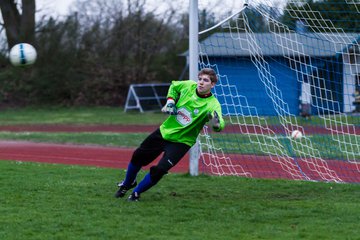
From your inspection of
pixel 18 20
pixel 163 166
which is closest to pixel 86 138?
pixel 163 166

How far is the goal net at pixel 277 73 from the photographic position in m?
11.8

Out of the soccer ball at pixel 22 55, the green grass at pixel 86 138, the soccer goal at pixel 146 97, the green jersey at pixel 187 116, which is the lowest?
the soccer goal at pixel 146 97

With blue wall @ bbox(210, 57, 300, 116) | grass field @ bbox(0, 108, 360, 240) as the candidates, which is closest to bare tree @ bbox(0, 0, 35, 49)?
blue wall @ bbox(210, 57, 300, 116)

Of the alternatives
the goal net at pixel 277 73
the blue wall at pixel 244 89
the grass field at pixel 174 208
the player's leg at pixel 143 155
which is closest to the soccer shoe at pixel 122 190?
the player's leg at pixel 143 155

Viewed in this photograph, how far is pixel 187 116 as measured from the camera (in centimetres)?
879

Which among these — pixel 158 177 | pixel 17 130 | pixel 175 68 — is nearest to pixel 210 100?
pixel 158 177

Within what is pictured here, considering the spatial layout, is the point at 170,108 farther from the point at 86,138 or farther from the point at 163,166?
the point at 86,138

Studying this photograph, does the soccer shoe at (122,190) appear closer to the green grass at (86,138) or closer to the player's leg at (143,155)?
the player's leg at (143,155)

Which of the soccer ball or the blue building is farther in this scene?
the blue building

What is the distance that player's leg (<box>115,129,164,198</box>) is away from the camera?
8906 mm

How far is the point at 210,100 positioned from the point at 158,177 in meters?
1.15

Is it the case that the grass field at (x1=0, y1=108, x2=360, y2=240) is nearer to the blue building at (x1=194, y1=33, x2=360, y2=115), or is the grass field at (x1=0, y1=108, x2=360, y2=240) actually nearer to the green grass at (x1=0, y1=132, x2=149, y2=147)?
the blue building at (x1=194, y1=33, x2=360, y2=115)

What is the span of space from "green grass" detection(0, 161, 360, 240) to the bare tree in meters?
24.0

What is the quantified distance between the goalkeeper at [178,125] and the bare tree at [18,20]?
86.7 feet
